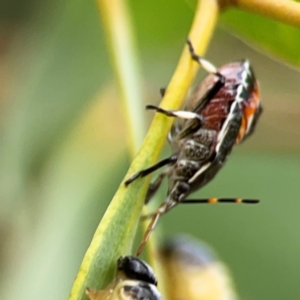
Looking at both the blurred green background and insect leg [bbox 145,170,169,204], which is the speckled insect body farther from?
the blurred green background

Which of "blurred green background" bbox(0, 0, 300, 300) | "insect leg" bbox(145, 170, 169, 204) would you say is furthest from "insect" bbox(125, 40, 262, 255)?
"blurred green background" bbox(0, 0, 300, 300)

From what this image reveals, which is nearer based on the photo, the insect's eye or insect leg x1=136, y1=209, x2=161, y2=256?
Answer: the insect's eye

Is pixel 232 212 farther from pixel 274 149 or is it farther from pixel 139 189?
pixel 139 189

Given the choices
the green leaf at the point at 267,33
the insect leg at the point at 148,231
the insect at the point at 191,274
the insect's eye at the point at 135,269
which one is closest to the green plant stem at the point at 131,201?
the insect's eye at the point at 135,269

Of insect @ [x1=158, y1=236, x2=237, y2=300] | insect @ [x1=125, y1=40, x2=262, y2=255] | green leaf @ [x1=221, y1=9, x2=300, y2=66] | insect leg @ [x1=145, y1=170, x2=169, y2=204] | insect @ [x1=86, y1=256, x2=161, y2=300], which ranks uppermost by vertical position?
green leaf @ [x1=221, y1=9, x2=300, y2=66]

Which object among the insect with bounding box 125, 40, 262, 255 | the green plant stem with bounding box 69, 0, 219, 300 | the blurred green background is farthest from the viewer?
the blurred green background

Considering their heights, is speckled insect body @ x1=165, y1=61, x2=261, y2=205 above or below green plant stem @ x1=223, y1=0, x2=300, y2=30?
below

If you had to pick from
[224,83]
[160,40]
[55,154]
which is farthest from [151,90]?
[224,83]

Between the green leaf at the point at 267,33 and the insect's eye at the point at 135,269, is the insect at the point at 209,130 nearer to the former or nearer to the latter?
the green leaf at the point at 267,33
